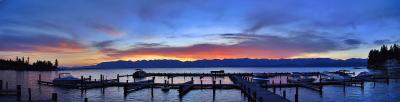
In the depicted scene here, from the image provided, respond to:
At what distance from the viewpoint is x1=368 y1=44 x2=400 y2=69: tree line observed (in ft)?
474

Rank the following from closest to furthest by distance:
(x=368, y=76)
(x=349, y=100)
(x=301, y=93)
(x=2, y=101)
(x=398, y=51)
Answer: (x=2, y=101) → (x=349, y=100) → (x=301, y=93) → (x=368, y=76) → (x=398, y=51)

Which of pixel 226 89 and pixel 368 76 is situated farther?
pixel 368 76

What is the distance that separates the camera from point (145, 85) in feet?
229

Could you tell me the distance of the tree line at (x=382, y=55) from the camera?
144500 millimetres

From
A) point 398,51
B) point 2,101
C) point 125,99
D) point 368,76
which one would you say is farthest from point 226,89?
point 398,51

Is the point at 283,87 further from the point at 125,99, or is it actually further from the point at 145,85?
the point at 125,99

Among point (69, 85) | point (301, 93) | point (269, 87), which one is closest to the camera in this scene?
point (301, 93)

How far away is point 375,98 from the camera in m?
54.2

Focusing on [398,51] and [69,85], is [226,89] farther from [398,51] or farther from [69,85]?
[398,51]

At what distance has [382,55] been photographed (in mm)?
156000

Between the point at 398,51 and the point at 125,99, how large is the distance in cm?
11759

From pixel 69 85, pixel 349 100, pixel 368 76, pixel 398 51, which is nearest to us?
pixel 349 100

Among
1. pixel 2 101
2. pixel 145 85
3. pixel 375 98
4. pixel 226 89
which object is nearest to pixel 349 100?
pixel 375 98

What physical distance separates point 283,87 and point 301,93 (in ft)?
28.7
